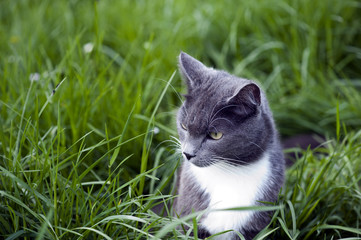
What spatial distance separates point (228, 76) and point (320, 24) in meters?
2.18

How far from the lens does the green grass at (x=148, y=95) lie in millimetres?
1907

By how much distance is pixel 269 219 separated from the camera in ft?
6.40

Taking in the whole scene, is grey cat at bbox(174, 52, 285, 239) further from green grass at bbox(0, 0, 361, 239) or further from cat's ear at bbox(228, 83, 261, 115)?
green grass at bbox(0, 0, 361, 239)

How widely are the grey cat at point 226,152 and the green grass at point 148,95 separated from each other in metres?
0.14

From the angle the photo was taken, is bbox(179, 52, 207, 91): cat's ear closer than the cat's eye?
No

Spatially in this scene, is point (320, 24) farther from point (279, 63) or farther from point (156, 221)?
point (156, 221)

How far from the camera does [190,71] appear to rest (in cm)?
199

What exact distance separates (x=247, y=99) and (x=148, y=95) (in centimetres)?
144

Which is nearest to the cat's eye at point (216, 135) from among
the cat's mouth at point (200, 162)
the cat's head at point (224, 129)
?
the cat's head at point (224, 129)

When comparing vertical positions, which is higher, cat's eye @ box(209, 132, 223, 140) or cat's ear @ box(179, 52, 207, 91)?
cat's ear @ box(179, 52, 207, 91)

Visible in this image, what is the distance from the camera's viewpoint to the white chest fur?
186 cm

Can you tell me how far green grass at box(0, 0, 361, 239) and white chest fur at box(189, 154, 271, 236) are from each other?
16 cm

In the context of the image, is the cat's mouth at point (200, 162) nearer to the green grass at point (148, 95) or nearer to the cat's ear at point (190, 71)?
the green grass at point (148, 95)

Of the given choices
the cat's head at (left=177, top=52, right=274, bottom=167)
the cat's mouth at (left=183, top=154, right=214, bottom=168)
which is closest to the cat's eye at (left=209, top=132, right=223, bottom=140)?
the cat's head at (left=177, top=52, right=274, bottom=167)
